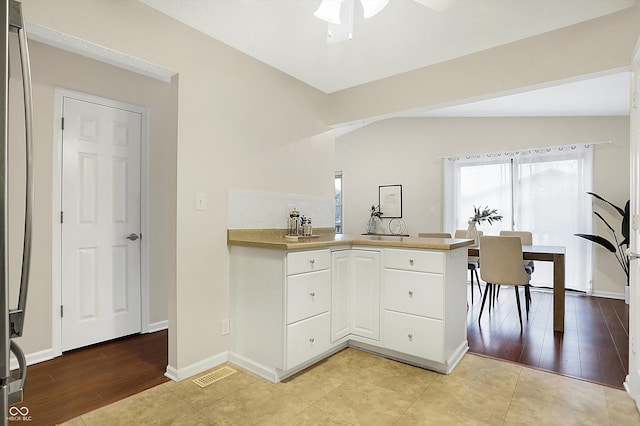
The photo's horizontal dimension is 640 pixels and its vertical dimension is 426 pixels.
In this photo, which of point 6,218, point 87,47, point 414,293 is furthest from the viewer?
point 414,293

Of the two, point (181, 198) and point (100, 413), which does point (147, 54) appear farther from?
point (100, 413)

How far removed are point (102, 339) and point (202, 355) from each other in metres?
1.10

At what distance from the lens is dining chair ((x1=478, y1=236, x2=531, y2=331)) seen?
3336mm

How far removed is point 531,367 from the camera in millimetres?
2445

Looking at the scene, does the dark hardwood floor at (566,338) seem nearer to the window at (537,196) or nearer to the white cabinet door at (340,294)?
the window at (537,196)

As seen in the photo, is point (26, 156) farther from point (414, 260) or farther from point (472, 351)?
→ point (472, 351)

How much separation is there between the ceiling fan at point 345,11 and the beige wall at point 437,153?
12.7 ft

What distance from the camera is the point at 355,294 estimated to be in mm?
2732

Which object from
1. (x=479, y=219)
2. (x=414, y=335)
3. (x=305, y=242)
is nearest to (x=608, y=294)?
(x=479, y=219)

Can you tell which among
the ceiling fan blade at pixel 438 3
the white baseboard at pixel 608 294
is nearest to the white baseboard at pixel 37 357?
the ceiling fan blade at pixel 438 3

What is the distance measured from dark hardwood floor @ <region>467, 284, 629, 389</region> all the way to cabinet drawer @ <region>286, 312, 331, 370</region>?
4.01ft

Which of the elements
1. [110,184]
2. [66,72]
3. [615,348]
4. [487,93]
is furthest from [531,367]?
[66,72]

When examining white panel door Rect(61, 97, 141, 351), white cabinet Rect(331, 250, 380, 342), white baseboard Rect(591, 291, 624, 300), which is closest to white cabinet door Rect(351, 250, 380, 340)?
white cabinet Rect(331, 250, 380, 342)

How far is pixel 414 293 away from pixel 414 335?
293mm
